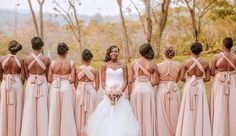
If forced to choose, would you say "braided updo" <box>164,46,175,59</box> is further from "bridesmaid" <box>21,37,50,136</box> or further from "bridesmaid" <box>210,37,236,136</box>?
"bridesmaid" <box>21,37,50,136</box>

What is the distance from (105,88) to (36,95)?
1073 mm

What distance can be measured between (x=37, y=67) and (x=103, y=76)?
1.03 meters

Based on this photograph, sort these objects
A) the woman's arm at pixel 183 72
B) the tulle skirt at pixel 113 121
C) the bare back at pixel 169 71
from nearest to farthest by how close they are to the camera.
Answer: the tulle skirt at pixel 113 121
the woman's arm at pixel 183 72
the bare back at pixel 169 71

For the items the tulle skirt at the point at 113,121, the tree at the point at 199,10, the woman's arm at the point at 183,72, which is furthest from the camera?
the tree at the point at 199,10

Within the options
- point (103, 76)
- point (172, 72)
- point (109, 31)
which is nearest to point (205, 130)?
point (172, 72)

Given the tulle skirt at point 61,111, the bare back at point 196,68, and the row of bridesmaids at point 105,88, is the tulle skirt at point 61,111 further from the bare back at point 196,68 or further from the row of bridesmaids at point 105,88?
the bare back at point 196,68

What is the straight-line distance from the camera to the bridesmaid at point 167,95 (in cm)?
744

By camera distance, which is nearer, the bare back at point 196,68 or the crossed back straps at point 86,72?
the bare back at point 196,68

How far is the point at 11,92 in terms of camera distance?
716 cm

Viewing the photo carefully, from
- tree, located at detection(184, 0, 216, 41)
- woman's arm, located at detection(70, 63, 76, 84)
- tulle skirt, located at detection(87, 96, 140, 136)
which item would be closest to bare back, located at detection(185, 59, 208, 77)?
tulle skirt, located at detection(87, 96, 140, 136)

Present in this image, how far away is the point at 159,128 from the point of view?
7.44 m

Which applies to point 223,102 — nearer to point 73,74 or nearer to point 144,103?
point 144,103

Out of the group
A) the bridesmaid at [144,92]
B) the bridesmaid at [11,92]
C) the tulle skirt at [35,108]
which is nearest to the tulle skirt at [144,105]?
the bridesmaid at [144,92]

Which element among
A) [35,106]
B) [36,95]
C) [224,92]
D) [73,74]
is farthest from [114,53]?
[224,92]
